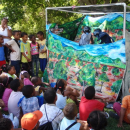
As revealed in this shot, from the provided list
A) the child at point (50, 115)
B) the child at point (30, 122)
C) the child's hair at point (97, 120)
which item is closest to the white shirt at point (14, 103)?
the child at point (50, 115)

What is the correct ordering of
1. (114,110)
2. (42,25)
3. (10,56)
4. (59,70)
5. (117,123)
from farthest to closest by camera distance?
(42,25)
(10,56)
(59,70)
(114,110)
(117,123)

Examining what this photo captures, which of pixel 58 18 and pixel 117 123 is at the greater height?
pixel 58 18

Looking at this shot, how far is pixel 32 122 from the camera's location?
266 centimetres

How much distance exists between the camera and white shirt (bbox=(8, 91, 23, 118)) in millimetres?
3783

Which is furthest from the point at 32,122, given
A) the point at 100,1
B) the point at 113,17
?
the point at 100,1

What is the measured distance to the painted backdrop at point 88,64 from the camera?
4316 millimetres

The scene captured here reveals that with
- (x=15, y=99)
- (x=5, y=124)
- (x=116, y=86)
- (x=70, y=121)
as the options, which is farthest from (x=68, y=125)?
(x=116, y=86)

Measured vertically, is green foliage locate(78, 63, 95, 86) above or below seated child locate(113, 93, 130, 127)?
above

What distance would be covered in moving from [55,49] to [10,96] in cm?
204

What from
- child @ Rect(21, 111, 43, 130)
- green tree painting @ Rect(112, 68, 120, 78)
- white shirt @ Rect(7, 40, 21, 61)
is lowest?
child @ Rect(21, 111, 43, 130)

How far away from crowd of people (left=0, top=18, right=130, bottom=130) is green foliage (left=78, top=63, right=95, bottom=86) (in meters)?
0.56

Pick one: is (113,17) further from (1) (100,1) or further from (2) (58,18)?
(1) (100,1)

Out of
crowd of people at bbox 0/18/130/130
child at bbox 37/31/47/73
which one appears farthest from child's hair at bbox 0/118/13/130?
child at bbox 37/31/47/73

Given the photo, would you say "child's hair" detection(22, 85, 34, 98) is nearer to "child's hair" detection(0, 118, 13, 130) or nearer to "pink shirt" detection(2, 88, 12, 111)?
"pink shirt" detection(2, 88, 12, 111)
